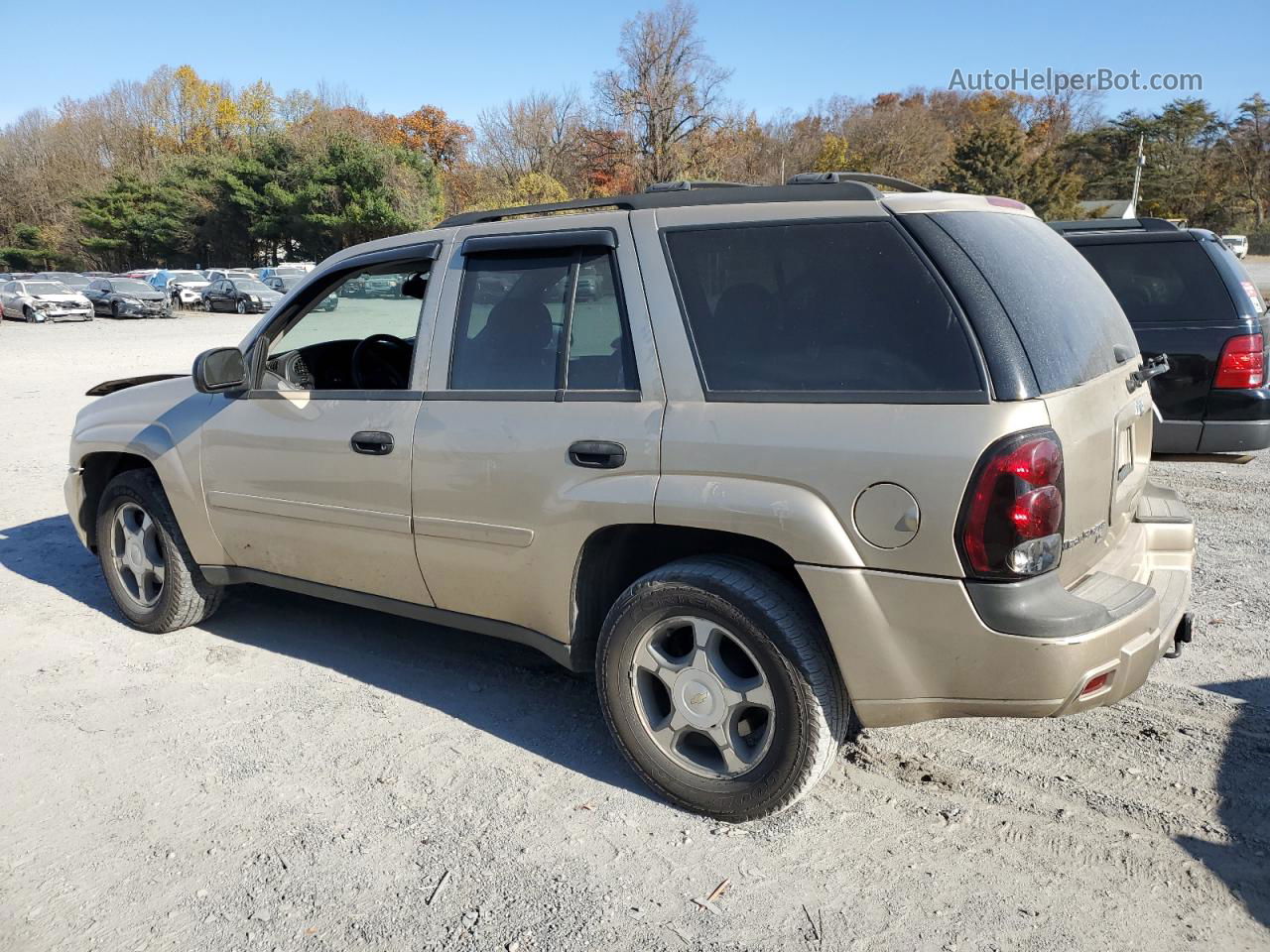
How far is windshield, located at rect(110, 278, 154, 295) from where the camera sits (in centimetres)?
3784

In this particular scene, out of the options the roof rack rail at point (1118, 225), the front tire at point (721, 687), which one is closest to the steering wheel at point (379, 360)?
the front tire at point (721, 687)

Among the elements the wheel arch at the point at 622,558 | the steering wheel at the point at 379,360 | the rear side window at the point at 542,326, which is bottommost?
the wheel arch at the point at 622,558

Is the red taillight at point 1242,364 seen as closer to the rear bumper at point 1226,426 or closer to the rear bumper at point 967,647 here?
the rear bumper at point 1226,426

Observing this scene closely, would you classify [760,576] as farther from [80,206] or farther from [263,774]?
[80,206]

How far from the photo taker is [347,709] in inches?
160

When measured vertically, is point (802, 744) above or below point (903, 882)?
above

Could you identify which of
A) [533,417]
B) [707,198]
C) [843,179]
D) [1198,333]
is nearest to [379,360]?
[533,417]

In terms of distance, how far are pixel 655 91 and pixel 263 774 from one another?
51.7 meters

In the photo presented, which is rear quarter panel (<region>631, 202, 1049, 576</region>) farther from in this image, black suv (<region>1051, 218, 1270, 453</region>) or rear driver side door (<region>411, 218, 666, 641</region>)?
black suv (<region>1051, 218, 1270, 453</region>)

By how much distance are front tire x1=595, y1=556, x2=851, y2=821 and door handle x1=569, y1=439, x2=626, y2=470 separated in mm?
384

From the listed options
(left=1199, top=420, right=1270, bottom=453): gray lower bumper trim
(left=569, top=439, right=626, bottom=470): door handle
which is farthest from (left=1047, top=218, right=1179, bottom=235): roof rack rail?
(left=569, top=439, right=626, bottom=470): door handle

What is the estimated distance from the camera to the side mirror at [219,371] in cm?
415

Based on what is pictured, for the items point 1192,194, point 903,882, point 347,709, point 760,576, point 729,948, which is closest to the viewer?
point 729,948

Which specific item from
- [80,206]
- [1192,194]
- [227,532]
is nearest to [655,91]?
[1192,194]
